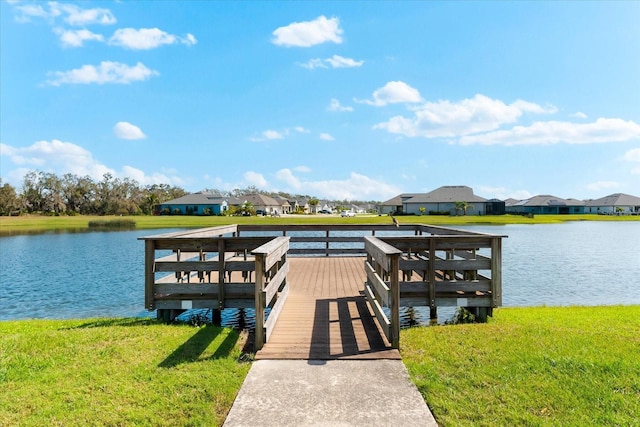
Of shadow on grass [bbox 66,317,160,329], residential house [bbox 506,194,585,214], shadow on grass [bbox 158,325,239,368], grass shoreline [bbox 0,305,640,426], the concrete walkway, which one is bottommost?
shadow on grass [bbox 66,317,160,329]

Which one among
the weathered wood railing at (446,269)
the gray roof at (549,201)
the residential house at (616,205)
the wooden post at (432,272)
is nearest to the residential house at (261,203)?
the gray roof at (549,201)

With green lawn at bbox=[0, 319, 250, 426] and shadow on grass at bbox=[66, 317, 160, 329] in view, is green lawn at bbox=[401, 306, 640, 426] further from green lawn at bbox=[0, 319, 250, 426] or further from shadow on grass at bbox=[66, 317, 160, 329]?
shadow on grass at bbox=[66, 317, 160, 329]

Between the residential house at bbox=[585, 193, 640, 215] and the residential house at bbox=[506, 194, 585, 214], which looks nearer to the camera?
the residential house at bbox=[585, 193, 640, 215]

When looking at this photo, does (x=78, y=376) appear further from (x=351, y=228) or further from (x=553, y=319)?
(x=351, y=228)

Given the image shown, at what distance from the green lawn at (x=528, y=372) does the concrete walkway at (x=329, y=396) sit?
256 millimetres

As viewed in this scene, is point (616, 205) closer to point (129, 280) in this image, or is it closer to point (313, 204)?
point (313, 204)

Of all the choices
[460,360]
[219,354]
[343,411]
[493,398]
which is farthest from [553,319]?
[219,354]

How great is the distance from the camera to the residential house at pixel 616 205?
307 ft

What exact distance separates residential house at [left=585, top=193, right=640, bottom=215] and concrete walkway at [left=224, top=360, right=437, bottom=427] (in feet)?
361

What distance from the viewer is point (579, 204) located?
95812 millimetres

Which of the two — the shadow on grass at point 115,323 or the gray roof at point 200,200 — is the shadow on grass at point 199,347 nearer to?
the shadow on grass at point 115,323

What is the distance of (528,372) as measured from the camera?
4.74m

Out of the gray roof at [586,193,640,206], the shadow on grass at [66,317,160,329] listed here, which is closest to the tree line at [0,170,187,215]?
the shadow on grass at [66,317,160,329]

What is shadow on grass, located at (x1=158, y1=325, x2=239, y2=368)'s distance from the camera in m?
5.30
